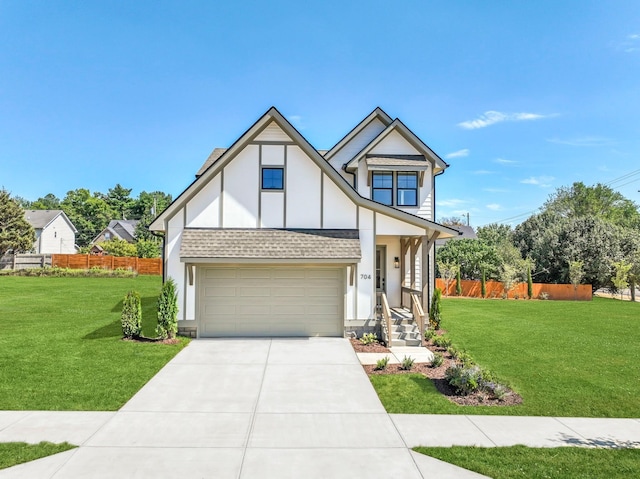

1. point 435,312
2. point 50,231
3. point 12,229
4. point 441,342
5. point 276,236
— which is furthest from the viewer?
point 50,231

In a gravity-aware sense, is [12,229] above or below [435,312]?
above

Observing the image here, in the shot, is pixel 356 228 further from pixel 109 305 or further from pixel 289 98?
pixel 109 305

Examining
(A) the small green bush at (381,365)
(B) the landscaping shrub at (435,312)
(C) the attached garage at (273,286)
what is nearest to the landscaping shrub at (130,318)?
(C) the attached garage at (273,286)

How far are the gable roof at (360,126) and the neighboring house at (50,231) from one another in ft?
157

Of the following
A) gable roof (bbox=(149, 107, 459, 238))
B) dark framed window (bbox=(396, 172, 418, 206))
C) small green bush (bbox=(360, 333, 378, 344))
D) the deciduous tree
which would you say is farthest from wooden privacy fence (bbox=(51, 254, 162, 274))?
small green bush (bbox=(360, 333, 378, 344))

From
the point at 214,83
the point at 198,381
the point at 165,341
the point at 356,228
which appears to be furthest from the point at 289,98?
the point at 198,381

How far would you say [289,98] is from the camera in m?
16.0

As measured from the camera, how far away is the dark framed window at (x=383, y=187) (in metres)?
16.4

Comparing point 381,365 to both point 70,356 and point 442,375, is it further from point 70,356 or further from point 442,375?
point 70,356

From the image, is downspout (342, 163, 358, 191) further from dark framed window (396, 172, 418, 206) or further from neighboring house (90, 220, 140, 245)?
neighboring house (90, 220, 140, 245)

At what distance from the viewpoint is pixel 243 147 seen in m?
13.0

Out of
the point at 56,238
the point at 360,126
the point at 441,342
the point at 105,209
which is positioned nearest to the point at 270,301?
the point at 441,342

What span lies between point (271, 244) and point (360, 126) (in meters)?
7.97

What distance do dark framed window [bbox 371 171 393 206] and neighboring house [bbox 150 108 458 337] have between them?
3.13m
